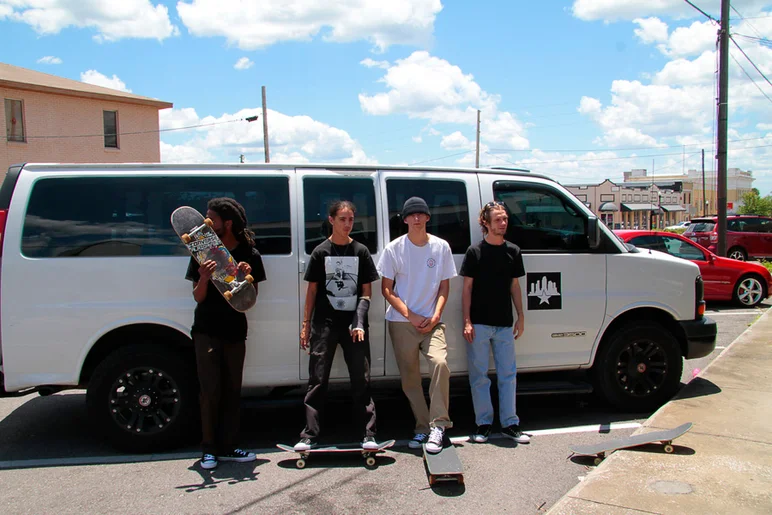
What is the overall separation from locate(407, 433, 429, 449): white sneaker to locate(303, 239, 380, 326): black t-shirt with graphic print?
3.41 ft

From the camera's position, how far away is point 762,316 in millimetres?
10961

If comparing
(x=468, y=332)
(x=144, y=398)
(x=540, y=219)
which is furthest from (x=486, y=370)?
(x=144, y=398)

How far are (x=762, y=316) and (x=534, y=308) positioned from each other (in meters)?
7.47

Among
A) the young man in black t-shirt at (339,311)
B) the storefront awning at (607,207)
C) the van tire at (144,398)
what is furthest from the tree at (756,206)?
the van tire at (144,398)

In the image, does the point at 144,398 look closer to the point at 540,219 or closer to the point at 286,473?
the point at 286,473

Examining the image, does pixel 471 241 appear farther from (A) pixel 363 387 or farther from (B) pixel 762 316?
(B) pixel 762 316

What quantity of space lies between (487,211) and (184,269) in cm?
243

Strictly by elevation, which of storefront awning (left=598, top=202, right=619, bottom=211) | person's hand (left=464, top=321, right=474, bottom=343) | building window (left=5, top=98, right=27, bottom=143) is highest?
building window (left=5, top=98, right=27, bottom=143)

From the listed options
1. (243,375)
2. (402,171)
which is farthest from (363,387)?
(402,171)

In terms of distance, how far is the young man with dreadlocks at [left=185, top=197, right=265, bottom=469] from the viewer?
4.65 metres

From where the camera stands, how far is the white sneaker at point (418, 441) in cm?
496

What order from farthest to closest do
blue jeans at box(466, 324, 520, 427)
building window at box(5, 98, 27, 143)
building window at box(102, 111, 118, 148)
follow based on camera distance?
building window at box(102, 111, 118, 148)
building window at box(5, 98, 27, 143)
blue jeans at box(466, 324, 520, 427)

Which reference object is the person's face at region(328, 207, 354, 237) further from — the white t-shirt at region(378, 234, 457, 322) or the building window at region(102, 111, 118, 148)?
the building window at region(102, 111, 118, 148)

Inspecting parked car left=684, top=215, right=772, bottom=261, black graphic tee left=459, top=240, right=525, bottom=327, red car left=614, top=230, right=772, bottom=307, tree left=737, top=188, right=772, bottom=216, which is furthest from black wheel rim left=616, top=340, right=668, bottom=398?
tree left=737, top=188, right=772, bottom=216
